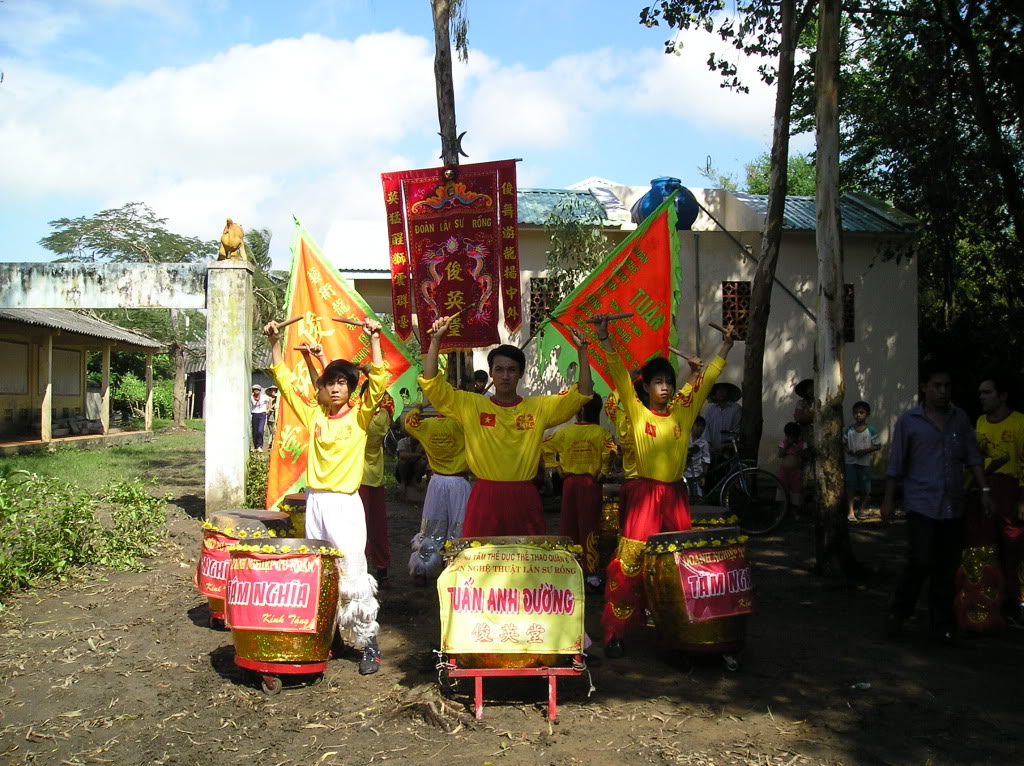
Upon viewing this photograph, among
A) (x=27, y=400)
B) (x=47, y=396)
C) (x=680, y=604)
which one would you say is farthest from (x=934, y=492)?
(x=27, y=400)

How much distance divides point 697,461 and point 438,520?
378 cm

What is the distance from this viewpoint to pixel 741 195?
50.8 feet

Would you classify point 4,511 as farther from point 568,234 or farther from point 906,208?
point 906,208

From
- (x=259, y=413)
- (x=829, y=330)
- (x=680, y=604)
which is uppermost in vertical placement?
(x=829, y=330)

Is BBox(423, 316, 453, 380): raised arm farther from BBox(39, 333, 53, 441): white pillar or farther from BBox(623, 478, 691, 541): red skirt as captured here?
BBox(39, 333, 53, 441): white pillar

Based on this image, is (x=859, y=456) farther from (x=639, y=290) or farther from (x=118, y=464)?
(x=118, y=464)

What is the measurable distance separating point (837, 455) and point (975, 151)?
26.6 ft

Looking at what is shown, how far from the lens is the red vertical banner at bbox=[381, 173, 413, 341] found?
29.2 ft

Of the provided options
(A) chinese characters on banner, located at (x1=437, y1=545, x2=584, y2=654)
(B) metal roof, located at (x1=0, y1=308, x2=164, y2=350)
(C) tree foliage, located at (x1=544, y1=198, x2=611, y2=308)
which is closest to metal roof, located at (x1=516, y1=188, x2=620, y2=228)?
(C) tree foliage, located at (x1=544, y1=198, x2=611, y2=308)

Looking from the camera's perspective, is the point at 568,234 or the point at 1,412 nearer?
the point at 568,234

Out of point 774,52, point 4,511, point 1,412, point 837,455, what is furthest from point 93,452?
point 837,455

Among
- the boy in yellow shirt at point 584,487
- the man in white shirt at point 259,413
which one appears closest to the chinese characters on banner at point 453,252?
the boy in yellow shirt at point 584,487

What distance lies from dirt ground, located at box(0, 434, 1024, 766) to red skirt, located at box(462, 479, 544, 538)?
89 centimetres

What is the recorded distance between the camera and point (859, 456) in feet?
38.1
